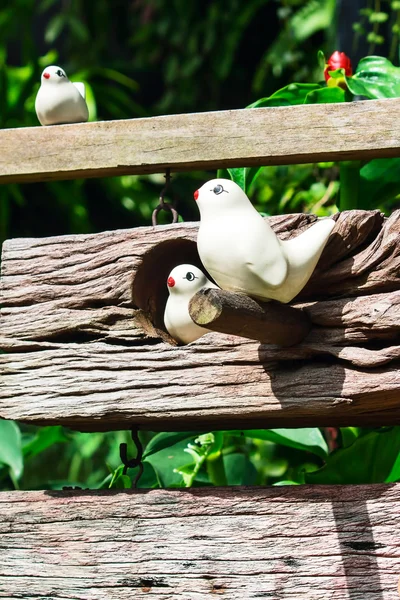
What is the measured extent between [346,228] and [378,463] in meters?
0.35

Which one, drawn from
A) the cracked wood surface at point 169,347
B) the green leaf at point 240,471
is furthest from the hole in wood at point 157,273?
the green leaf at point 240,471

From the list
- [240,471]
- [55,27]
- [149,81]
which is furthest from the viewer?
[149,81]

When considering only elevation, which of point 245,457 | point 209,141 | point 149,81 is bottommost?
point 245,457

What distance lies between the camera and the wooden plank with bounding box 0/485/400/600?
706 mm

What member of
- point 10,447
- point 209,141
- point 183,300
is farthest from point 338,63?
point 10,447

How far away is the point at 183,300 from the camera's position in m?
0.77

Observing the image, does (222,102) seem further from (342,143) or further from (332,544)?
(332,544)

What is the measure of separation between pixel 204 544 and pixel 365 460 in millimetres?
287

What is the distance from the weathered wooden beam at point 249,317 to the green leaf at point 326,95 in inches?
15.1

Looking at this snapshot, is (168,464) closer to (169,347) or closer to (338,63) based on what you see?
(169,347)

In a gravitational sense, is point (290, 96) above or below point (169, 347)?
above

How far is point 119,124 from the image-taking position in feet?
2.70

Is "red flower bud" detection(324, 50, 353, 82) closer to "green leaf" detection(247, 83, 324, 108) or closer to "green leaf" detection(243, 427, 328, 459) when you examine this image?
"green leaf" detection(247, 83, 324, 108)

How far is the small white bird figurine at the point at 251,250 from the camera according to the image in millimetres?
664
